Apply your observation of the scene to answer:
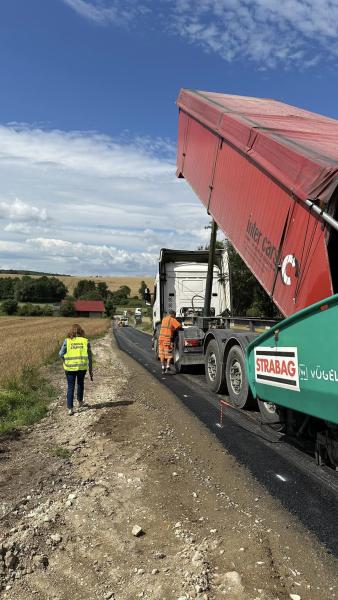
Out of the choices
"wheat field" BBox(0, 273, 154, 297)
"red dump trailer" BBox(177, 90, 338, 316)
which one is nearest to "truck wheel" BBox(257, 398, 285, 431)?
"red dump trailer" BBox(177, 90, 338, 316)

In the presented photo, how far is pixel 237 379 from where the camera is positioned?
742 centimetres

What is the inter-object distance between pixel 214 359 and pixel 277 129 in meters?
4.42

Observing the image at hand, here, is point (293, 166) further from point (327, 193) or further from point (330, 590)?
point (330, 590)

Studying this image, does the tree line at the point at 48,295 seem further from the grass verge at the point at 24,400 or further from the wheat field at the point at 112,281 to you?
the grass verge at the point at 24,400

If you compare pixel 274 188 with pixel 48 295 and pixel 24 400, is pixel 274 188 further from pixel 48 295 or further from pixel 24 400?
pixel 48 295

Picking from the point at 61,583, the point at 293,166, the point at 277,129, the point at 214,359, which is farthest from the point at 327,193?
the point at 214,359

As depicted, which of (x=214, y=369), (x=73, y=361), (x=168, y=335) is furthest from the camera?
(x=168, y=335)

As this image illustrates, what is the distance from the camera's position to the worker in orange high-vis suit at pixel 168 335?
10.9m

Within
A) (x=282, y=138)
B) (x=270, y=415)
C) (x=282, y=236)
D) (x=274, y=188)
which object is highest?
(x=282, y=138)

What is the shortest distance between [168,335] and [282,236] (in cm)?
604

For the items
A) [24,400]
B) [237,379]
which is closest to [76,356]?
[24,400]

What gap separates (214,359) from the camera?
8742 mm

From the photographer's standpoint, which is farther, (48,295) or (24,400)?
(48,295)

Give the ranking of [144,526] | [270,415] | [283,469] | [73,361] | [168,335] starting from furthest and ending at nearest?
1. [168,335]
2. [73,361]
3. [270,415]
4. [283,469]
5. [144,526]
